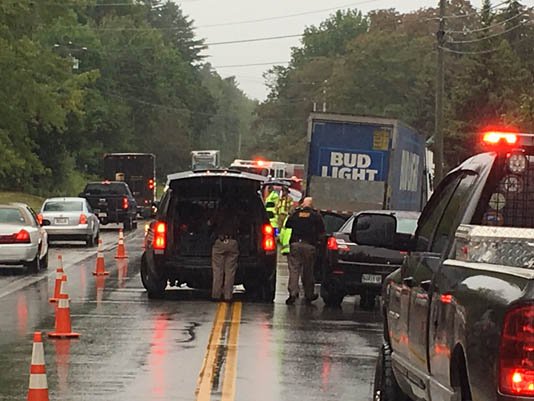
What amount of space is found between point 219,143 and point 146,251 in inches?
6435

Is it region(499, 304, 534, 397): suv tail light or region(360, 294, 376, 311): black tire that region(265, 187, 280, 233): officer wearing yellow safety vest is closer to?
region(360, 294, 376, 311): black tire

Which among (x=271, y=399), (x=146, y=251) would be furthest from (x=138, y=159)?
(x=271, y=399)

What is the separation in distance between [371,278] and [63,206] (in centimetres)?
1854

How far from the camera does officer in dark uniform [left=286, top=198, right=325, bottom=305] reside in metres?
20.6

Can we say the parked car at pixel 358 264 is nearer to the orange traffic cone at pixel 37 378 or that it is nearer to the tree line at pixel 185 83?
the orange traffic cone at pixel 37 378

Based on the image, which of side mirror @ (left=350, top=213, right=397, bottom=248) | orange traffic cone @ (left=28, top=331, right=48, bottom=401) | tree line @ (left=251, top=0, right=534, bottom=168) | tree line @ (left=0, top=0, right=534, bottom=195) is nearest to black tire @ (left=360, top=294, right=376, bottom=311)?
orange traffic cone @ (left=28, top=331, right=48, bottom=401)

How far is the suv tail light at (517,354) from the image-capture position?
5414mm

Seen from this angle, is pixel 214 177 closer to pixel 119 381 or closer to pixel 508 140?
pixel 119 381

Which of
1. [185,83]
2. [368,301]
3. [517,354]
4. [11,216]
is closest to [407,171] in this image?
[11,216]

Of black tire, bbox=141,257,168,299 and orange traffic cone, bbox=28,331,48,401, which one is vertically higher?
orange traffic cone, bbox=28,331,48,401

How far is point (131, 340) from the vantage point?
49.8 feet

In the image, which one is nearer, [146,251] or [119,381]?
[119,381]

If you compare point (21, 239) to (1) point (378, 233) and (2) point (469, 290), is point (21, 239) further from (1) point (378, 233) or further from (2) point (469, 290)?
(2) point (469, 290)

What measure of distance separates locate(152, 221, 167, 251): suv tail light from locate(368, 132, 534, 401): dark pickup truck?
35.3ft
